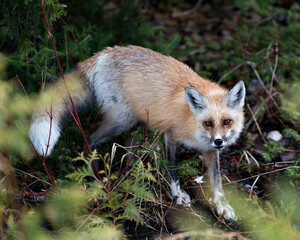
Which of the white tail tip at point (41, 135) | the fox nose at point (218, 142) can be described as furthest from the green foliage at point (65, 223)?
the fox nose at point (218, 142)

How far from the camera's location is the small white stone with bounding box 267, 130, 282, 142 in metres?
4.52

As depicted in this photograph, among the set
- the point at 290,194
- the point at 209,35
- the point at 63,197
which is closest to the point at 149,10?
the point at 209,35

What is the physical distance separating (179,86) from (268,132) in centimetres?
170

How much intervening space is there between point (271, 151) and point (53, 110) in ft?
7.99

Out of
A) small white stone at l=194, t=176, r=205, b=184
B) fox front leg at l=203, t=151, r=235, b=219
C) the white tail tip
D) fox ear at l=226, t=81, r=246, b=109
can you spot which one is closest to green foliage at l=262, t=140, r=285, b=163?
fox front leg at l=203, t=151, r=235, b=219

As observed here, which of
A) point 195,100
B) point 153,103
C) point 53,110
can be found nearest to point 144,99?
point 153,103

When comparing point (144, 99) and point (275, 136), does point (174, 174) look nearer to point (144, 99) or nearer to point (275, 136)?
point (144, 99)

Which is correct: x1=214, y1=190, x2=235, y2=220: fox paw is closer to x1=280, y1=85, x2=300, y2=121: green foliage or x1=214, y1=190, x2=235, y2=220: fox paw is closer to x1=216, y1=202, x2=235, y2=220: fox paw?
x1=216, y1=202, x2=235, y2=220: fox paw

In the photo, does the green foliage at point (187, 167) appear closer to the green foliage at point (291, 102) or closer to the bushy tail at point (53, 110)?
the bushy tail at point (53, 110)

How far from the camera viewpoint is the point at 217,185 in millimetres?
3559

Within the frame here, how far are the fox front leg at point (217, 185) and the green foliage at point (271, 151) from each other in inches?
25.1

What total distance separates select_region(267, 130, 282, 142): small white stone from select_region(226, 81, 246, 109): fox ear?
1443mm

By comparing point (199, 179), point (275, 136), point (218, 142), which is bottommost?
point (275, 136)

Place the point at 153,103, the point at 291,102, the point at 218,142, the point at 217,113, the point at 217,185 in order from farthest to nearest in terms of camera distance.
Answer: the point at 291,102
the point at 153,103
the point at 217,185
the point at 217,113
the point at 218,142
